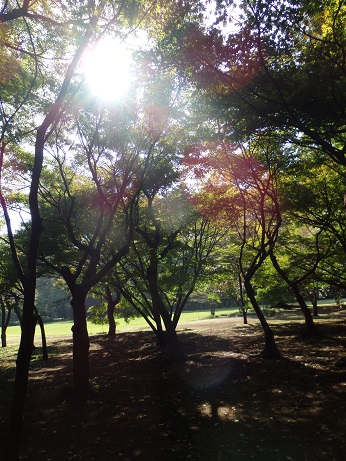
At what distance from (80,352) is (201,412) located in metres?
4.23

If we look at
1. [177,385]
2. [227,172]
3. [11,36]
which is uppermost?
[11,36]

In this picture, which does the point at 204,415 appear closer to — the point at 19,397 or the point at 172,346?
the point at 19,397

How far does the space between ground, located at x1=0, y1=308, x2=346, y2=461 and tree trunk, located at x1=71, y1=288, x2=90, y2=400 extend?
419 millimetres

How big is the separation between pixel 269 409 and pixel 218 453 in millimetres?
2458

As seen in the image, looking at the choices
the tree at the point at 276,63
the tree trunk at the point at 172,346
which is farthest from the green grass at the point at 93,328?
the tree at the point at 276,63

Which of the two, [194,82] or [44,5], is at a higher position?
[44,5]

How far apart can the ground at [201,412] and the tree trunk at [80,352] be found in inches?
16.5

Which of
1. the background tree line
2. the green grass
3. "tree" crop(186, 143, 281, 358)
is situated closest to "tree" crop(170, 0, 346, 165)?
the background tree line

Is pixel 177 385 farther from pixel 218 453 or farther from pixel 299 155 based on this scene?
pixel 299 155

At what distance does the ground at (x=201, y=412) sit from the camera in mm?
6199

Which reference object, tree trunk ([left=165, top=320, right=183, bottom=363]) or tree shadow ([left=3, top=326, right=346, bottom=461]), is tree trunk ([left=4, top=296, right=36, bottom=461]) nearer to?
tree shadow ([left=3, top=326, right=346, bottom=461])

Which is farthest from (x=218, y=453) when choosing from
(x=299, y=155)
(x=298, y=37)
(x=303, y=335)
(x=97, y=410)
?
(x=303, y=335)

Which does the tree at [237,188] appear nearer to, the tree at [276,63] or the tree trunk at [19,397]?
the tree at [276,63]

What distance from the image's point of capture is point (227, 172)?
14.1 metres
